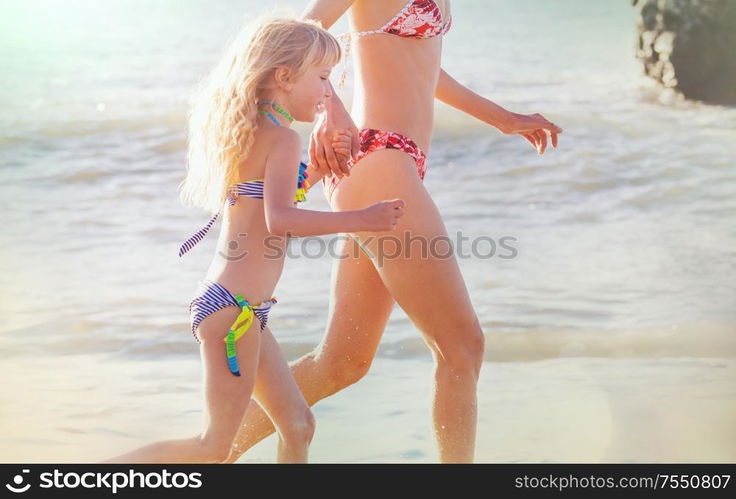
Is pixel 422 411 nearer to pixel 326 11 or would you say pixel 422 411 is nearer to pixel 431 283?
pixel 431 283

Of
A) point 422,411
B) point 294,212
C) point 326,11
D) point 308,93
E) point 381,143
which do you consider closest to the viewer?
point 294,212

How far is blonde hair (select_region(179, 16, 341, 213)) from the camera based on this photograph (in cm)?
280

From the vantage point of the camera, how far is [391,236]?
304 cm

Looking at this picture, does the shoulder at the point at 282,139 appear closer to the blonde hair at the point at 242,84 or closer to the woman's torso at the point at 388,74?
the blonde hair at the point at 242,84

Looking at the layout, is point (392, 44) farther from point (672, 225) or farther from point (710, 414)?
point (672, 225)

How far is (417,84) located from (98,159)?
8.98 metres

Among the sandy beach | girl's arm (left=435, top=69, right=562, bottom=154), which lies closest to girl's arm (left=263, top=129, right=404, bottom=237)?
girl's arm (left=435, top=69, right=562, bottom=154)

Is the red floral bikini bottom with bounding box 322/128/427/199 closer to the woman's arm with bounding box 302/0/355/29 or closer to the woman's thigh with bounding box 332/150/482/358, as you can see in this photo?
the woman's thigh with bounding box 332/150/482/358

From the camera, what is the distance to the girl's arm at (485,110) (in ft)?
11.9

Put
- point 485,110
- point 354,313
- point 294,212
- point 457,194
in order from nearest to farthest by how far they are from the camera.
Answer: point 294,212 → point 354,313 → point 485,110 → point 457,194

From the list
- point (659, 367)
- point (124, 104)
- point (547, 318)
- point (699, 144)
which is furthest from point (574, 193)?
point (124, 104)

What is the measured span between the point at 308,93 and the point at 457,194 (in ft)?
22.6

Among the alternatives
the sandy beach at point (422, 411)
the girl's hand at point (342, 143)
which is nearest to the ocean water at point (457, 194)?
the sandy beach at point (422, 411)
